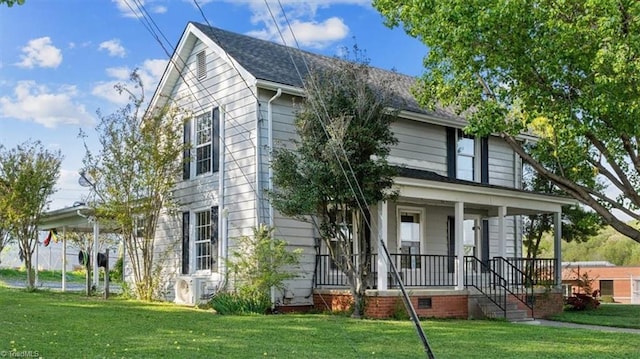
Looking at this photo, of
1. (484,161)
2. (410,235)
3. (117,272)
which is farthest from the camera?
(117,272)

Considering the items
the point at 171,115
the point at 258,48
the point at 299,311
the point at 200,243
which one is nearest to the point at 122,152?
the point at 171,115

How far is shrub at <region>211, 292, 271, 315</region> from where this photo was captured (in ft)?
44.6

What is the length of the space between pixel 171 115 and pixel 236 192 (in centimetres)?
314

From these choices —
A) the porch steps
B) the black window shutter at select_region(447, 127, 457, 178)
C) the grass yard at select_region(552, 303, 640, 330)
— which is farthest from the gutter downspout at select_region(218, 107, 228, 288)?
the grass yard at select_region(552, 303, 640, 330)

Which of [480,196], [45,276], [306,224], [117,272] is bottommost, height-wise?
[45,276]

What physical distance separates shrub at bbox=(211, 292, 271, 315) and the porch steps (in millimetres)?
4645

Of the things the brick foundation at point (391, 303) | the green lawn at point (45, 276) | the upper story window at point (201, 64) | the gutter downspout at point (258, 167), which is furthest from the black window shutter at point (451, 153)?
the green lawn at point (45, 276)

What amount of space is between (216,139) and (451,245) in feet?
22.2

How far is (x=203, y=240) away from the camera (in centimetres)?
1669

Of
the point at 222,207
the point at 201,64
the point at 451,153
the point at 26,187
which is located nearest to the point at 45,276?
the point at 26,187

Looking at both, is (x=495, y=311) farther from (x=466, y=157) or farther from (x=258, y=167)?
(x=258, y=167)

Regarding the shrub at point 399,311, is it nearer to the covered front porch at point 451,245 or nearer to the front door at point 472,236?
the covered front porch at point 451,245

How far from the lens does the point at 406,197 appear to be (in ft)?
47.0

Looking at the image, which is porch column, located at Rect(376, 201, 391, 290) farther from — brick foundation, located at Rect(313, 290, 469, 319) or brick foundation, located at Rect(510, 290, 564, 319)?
brick foundation, located at Rect(510, 290, 564, 319)
